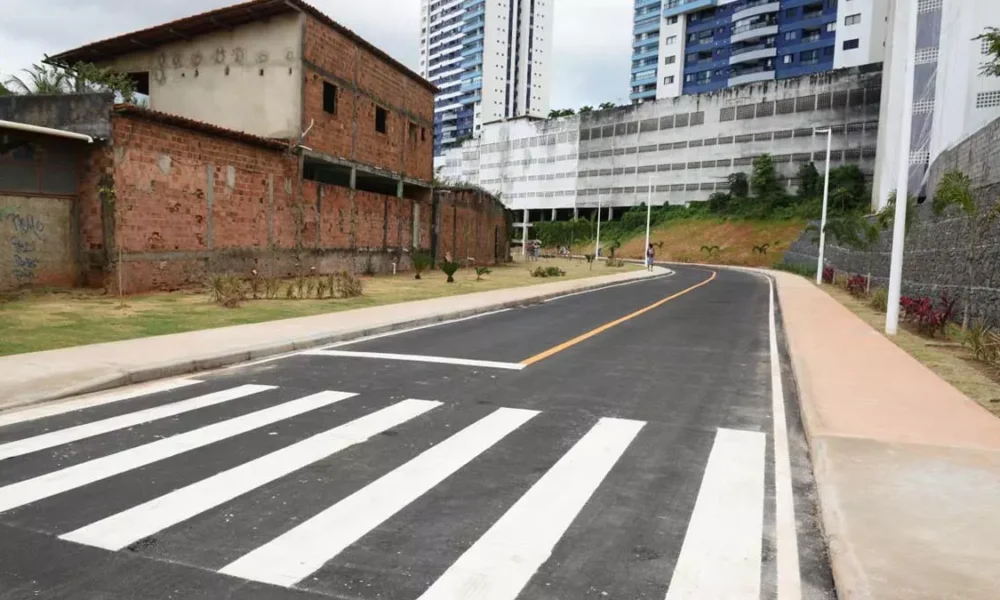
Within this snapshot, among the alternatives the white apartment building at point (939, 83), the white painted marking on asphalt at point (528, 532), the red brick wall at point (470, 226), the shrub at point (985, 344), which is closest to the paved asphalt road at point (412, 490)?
the white painted marking on asphalt at point (528, 532)

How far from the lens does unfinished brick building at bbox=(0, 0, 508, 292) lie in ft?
54.7

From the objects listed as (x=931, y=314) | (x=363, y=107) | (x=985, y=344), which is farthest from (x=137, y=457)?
(x=363, y=107)

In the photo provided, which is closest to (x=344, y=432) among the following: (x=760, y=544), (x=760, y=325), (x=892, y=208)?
(x=760, y=544)

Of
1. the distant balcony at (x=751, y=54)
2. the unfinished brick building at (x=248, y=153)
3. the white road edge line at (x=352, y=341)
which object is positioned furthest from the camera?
the distant balcony at (x=751, y=54)

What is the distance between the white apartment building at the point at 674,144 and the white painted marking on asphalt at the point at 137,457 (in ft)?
236

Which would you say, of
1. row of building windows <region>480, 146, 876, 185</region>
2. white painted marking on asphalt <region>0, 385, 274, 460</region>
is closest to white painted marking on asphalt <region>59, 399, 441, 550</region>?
white painted marking on asphalt <region>0, 385, 274, 460</region>

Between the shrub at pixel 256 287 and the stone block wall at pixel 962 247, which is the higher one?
the stone block wall at pixel 962 247

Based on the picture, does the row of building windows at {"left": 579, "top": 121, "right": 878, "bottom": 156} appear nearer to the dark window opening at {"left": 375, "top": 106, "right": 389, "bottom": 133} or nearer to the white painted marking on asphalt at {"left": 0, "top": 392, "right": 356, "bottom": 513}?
the dark window opening at {"left": 375, "top": 106, "right": 389, "bottom": 133}

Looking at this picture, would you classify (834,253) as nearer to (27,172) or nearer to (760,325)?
(760,325)

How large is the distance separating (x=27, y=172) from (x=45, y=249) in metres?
1.80

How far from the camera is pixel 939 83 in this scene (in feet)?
132

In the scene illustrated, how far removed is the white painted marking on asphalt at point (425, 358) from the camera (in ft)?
31.1

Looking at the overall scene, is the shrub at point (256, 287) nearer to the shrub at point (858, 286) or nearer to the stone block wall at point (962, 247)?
the stone block wall at point (962, 247)

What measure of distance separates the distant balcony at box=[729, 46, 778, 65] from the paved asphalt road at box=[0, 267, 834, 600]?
3510 inches
